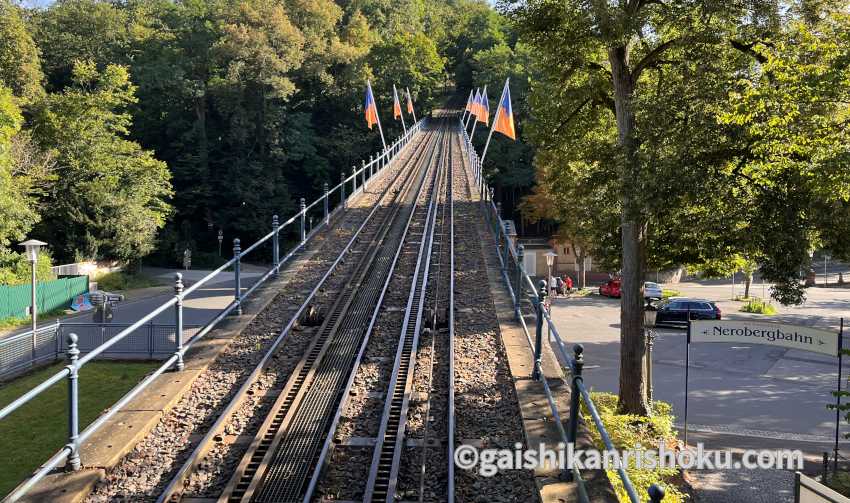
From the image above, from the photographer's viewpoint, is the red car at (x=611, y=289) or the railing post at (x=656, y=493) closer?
the railing post at (x=656, y=493)

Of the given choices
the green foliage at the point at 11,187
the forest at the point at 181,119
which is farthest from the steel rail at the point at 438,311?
the forest at the point at 181,119

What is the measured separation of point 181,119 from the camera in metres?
55.8

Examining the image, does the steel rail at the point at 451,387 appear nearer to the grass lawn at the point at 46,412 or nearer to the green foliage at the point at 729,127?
the green foliage at the point at 729,127

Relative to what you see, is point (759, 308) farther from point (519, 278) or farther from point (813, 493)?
point (813, 493)

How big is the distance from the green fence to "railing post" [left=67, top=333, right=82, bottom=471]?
25.6 m

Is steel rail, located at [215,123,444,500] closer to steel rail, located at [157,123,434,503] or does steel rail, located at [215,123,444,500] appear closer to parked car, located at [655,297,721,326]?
steel rail, located at [157,123,434,503]

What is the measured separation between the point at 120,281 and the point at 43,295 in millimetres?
8709

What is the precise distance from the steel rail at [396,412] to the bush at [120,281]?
29545 millimetres

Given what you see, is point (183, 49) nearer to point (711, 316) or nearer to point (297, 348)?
point (711, 316)

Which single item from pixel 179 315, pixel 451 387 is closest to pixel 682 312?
pixel 451 387

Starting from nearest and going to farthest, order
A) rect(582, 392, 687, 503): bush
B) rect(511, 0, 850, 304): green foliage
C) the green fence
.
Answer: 1. rect(582, 392, 687, 503): bush
2. rect(511, 0, 850, 304): green foliage
3. the green fence

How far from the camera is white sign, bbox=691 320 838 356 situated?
13234mm

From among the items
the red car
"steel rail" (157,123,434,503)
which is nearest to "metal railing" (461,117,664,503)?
"steel rail" (157,123,434,503)

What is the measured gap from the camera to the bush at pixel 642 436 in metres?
8.41
